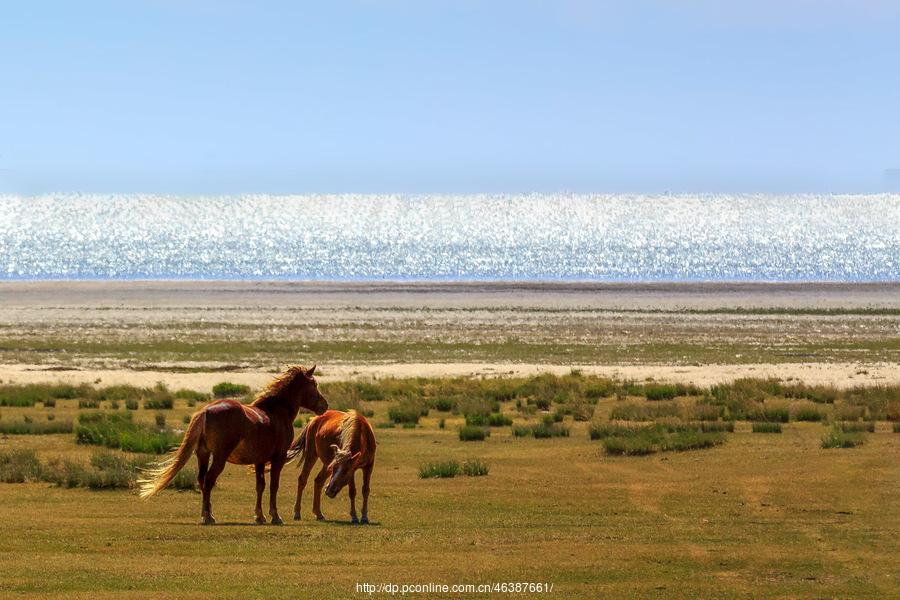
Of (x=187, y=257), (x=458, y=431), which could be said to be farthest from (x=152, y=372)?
(x=187, y=257)

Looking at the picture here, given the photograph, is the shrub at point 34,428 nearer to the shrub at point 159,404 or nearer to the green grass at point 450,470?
the shrub at point 159,404

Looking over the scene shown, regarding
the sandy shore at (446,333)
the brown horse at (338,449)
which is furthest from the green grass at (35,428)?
the brown horse at (338,449)

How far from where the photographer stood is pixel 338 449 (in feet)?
39.3

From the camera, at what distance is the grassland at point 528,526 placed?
33.0ft

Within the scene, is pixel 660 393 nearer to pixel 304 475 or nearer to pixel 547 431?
pixel 547 431

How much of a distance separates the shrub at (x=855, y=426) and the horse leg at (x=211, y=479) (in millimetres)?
12045

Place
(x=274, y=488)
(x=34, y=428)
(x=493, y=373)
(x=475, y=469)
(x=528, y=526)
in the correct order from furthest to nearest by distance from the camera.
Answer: (x=493, y=373) → (x=34, y=428) → (x=475, y=469) → (x=528, y=526) → (x=274, y=488)

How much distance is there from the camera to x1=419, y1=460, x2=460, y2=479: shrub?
54.5 feet

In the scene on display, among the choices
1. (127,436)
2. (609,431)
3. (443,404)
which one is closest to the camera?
(127,436)

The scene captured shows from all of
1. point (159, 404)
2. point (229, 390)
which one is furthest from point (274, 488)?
point (229, 390)

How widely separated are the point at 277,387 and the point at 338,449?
736mm

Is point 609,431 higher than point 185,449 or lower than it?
lower

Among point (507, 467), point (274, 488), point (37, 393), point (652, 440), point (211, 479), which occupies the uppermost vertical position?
point (211, 479)

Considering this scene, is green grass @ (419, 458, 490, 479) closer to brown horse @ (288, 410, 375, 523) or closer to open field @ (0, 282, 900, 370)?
brown horse @ (288, 410, 375, 523)
